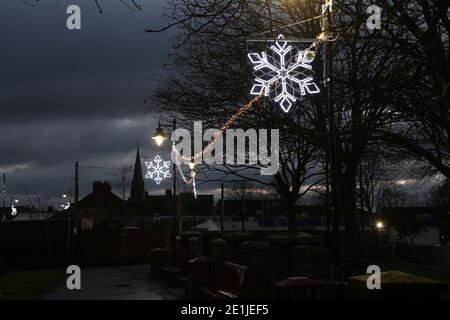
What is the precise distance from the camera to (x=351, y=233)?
2227 centimetres

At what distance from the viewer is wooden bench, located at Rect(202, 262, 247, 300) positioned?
11.9m

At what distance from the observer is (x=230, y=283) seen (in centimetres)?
1291

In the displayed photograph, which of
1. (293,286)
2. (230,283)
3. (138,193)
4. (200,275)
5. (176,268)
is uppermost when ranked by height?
(138,193)

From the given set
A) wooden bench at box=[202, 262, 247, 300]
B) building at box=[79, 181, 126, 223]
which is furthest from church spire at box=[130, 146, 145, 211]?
wooden bench at box=[202, 262, 247, 300]

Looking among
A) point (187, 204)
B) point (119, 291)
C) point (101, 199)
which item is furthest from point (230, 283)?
point (187, 204)

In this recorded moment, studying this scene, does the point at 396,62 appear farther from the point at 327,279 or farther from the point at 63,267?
the point at 63,267

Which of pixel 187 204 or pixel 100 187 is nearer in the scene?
pixel 100 187

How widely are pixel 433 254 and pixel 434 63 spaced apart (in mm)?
31728

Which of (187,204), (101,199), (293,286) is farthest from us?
(187,204)

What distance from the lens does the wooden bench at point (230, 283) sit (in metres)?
11.9

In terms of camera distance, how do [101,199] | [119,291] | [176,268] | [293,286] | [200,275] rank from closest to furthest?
1. [293,286]
2. [200,275]
3. [119,291]
4. [176,268]
5. [101,199]

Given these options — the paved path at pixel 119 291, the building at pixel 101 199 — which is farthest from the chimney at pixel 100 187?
the paved path at pixel 119 291

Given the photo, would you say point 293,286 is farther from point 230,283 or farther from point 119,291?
point 119,291

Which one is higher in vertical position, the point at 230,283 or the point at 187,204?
the point at 187,204
